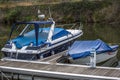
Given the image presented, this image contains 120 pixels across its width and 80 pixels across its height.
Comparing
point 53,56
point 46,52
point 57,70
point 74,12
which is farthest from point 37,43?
point 74,12

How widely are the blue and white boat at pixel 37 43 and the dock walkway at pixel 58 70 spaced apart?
3.05ft

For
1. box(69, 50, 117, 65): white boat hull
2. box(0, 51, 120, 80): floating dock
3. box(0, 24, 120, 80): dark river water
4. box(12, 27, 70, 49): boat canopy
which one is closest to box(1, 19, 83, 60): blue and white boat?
box(12, 27, 70, 49): boat canopy

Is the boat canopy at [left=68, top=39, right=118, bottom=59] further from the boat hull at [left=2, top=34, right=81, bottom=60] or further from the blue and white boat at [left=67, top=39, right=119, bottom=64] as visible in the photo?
the boat hull at [left=2, top=34, right=81, bottom=60]

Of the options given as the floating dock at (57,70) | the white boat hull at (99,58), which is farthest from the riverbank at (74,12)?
the floating dock at (57,70)

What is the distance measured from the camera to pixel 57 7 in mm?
56031

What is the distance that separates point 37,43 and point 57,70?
11.5 ft

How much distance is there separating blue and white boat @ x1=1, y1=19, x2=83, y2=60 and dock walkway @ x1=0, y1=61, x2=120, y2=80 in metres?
0.93

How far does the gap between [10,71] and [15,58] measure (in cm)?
237

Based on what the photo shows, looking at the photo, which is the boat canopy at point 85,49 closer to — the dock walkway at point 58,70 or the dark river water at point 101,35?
the dock walkway at point 58,70

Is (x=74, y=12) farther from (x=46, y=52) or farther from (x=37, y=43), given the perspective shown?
(x=37, y=43)

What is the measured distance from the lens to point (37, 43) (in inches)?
794

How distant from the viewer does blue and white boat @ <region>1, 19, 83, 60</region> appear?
19.8m

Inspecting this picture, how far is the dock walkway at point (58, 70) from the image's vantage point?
16.0 meters

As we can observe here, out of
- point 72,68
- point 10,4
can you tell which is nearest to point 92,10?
point 10,4
